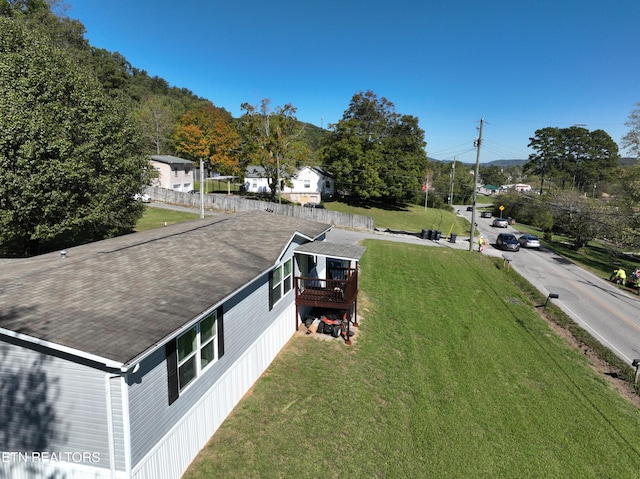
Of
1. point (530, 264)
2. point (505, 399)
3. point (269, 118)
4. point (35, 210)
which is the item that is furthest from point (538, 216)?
point (35, 210)

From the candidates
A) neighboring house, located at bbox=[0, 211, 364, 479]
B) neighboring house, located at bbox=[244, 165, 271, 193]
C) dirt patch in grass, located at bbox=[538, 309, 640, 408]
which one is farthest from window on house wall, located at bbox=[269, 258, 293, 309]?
neighboring house, located at bbox=[244, 165, 271, 193]

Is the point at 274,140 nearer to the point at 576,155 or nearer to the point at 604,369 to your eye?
the point at 604,369

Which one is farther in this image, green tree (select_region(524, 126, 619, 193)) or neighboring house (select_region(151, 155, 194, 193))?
green tree (select_region(524, 126, 619, 193))

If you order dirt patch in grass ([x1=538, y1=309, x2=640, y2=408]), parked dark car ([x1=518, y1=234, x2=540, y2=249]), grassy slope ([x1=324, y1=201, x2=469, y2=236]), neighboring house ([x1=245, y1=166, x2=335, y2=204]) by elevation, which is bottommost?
dirt patch in grass ([x1=538, y1=309, x2=640, y2=408])

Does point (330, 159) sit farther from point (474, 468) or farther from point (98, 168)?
point (474, 468)

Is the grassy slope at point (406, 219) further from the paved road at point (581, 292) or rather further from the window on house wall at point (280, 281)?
the window on house wall at point (280, 281)

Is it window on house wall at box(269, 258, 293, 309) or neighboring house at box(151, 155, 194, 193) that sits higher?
neighboring house at box(151, 155, 194, 193)

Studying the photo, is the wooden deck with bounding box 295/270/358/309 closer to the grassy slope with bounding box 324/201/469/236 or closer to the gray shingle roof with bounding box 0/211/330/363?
the gray shingle roof with bounding box 0/211/330/363

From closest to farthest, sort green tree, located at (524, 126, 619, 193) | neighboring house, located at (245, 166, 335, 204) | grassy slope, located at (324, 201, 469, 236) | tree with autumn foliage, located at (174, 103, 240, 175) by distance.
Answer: grassy slope, located at (324, 201, 469, 236) → tree with autumn foliage, located at (174, 103, 240, 175) → neighboring house, located at (245, 166, 335, 204) → green tree, located at (524, 126, 619, 193)
